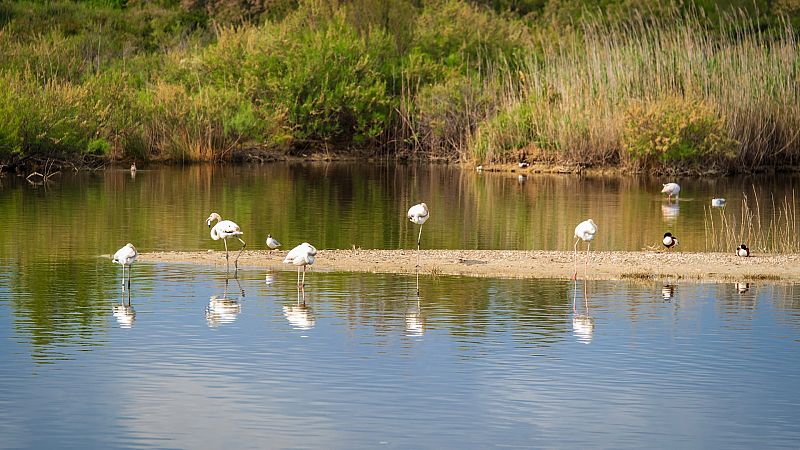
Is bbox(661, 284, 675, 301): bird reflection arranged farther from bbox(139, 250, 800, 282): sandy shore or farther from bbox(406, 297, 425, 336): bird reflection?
bbox(406, 297, 425, 336): bird reflection

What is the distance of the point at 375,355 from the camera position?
15.0 m

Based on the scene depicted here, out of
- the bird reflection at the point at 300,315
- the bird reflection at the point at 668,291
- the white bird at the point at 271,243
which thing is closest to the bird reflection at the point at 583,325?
the bird reflection at the point at 668,291

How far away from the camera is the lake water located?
480 inches

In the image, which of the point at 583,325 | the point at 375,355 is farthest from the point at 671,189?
the point at 375,355

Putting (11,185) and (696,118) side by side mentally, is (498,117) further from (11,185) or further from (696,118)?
(11,185)

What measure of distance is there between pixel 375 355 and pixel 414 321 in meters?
1.88

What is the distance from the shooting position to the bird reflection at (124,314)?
16.6 metres

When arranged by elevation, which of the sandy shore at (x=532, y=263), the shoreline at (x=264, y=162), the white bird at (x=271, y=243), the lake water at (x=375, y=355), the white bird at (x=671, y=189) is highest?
the shoreline at (x=264, y=162)

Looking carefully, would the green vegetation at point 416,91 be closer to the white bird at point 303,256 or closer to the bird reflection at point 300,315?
the white bird at point 303,256

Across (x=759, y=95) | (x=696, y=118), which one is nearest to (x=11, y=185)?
(x=696, y=118)

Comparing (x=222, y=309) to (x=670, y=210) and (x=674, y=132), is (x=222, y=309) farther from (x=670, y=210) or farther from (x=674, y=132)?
(x=674, y=132)

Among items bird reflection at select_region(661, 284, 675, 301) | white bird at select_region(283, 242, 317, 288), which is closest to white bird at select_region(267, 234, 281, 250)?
white bird at select_region(283, 242, 317, 288)

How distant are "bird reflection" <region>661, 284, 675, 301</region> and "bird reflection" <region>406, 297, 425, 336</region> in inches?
133

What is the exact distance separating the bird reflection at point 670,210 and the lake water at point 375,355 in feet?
12.4
